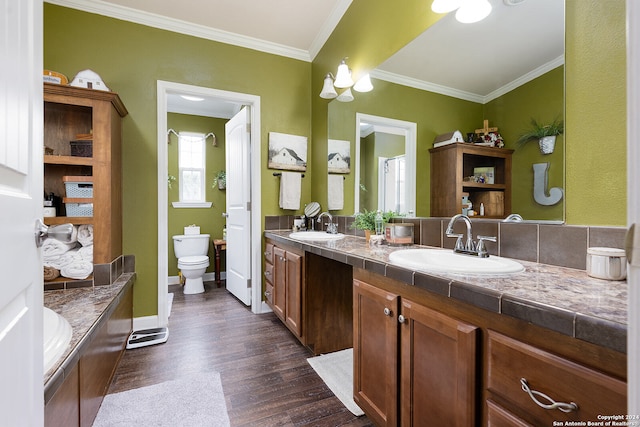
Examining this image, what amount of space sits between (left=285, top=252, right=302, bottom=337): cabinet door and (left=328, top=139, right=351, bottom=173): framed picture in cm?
90

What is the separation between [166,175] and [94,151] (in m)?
0.59

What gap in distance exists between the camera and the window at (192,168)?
415 cm

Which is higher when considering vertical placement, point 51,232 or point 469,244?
point 51,232

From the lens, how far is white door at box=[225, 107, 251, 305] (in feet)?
9.55

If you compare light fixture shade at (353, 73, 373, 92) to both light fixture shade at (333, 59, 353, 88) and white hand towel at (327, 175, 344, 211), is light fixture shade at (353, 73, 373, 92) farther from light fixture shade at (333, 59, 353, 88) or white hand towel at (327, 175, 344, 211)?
white hand towel at (327, 175, 344, 211)

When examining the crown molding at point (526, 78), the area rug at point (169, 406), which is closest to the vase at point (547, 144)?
the crown molding at point (526, 78)

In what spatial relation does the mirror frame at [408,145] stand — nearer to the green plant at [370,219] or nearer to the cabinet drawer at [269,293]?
the green plant at [370,219]

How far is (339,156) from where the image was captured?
2.54 meters

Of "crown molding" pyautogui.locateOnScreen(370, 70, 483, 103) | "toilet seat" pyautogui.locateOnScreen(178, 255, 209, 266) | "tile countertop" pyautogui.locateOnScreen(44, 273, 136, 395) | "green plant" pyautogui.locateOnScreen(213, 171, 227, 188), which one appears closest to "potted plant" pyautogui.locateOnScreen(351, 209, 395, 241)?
"crown molding" pyautogui.locateOnScreen(370, 70, 483, 103)

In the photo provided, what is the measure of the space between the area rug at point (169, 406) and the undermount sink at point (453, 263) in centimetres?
120

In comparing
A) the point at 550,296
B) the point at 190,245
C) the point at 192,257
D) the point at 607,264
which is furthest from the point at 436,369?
the point at 190,245

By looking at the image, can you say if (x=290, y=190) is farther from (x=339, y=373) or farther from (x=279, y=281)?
(x=339, y=373)

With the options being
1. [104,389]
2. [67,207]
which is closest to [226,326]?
[104,389]

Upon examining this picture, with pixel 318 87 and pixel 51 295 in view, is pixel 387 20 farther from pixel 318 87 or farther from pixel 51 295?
pixel 51 295
